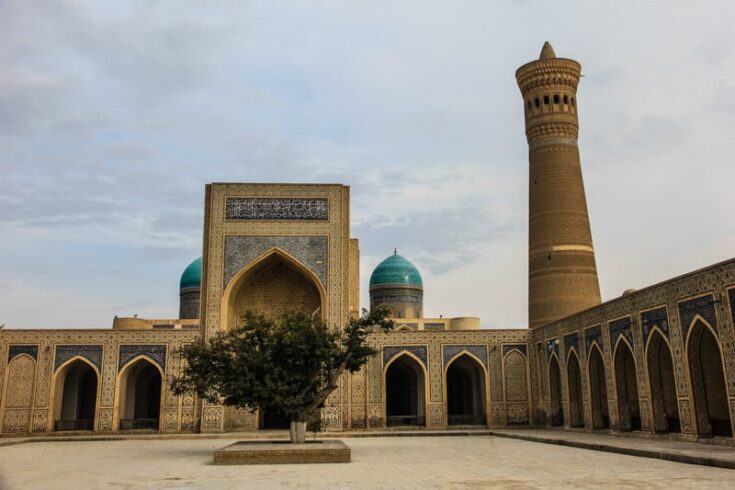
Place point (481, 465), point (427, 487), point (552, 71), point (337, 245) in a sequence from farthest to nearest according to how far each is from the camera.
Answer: point (552, 71) < point (337, 245) < point (481, 465) < point (427, 487)

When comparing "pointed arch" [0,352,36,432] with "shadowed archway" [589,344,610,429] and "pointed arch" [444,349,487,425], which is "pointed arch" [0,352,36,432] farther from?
"shadowed archway" [589,344,610,429]

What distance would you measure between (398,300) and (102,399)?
13875mm

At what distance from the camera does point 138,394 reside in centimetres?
2045

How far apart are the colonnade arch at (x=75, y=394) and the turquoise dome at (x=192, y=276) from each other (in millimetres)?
9101

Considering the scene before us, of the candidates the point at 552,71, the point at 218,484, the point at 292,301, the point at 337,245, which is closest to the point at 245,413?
the point at 292,301

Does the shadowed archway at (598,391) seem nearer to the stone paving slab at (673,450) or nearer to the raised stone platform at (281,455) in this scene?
the stone paving slab at (673,450)

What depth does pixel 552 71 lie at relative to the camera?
70.4ft

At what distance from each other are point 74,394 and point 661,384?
48.7 ft

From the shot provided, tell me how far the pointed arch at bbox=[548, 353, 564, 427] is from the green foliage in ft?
25.2

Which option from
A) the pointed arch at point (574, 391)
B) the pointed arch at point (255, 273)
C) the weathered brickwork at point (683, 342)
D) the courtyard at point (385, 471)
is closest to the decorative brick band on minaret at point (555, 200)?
the pointed arch at point (574, 391)

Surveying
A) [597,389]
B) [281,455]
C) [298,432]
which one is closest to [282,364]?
[298,432]

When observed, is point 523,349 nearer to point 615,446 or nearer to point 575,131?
point 575,131

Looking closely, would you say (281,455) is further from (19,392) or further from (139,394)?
(139,394)

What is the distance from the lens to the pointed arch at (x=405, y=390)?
1902 centimetres
